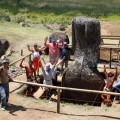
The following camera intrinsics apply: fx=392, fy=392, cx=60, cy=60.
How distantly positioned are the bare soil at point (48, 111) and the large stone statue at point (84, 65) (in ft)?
4.57

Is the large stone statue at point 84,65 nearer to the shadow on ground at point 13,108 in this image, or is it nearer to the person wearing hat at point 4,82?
the shadow on ground at point 13,108

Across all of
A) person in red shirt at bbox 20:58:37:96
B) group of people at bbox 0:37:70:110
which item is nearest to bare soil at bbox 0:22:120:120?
group of people at bbox 0:37:70:110

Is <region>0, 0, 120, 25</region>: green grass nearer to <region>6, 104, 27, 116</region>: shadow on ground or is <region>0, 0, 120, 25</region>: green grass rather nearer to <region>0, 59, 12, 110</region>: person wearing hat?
<region>6, 104, 27, 116</region>: shadow on ground

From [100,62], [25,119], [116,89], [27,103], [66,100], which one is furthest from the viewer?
[100,62]

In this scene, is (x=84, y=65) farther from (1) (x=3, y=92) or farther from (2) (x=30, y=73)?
(1) (x=3, y=92)

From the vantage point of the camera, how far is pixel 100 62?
57.5 ft

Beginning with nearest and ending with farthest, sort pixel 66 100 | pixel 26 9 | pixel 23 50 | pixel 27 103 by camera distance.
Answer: pixel 27 103
pixel 66 100
pixel 23 50
pixel 26 9

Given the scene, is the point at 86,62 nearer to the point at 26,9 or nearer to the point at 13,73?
the point at 13,73

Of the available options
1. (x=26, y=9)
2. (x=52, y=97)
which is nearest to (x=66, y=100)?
(x=52, y=97)

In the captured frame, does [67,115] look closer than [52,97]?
Yes

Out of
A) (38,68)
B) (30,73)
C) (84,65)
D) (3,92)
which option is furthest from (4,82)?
(38,68)

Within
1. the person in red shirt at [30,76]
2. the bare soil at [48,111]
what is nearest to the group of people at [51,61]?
the person in red shirt at [30,76]

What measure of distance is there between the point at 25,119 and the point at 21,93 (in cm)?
243

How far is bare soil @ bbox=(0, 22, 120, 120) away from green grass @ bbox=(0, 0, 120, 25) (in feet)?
53.3
